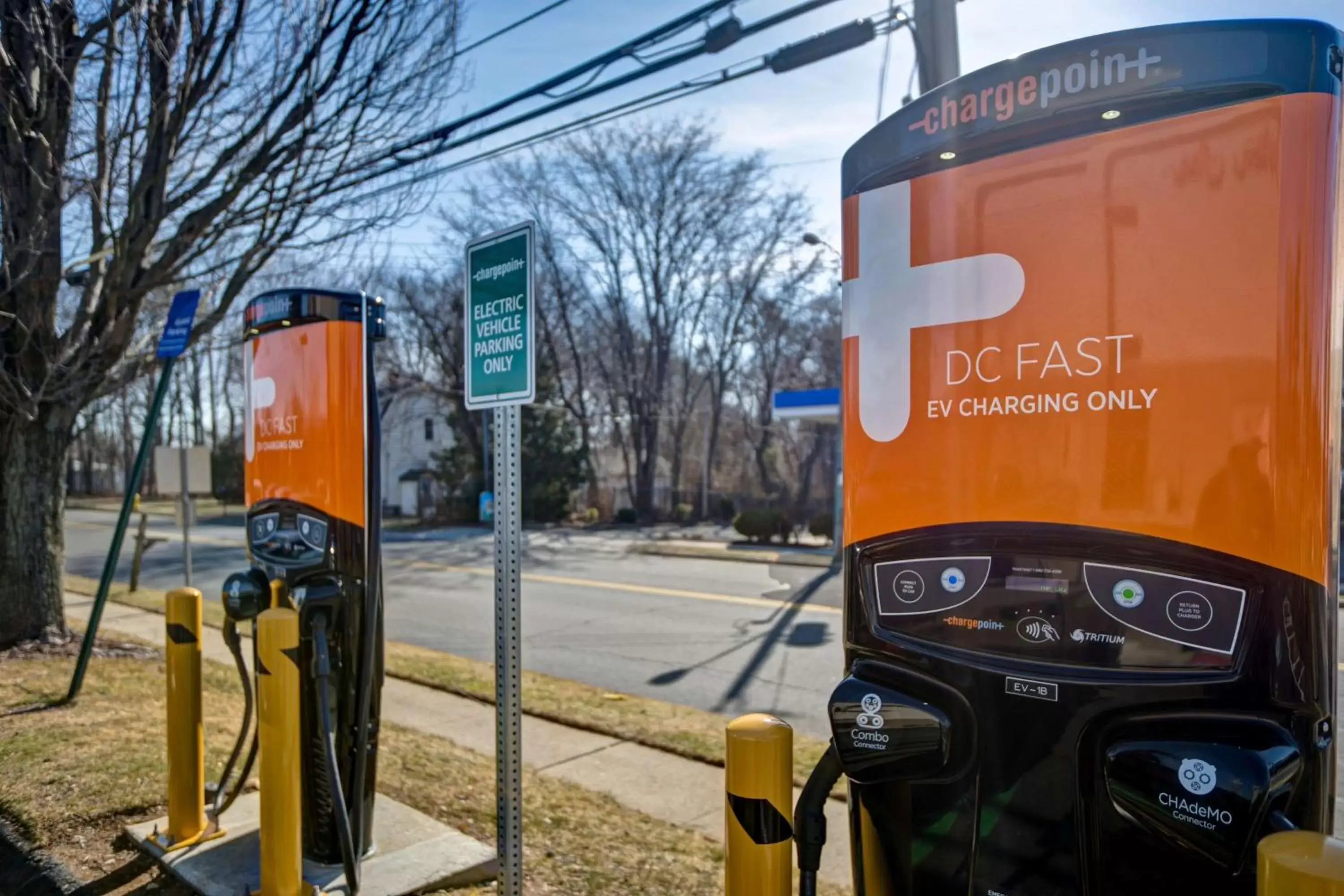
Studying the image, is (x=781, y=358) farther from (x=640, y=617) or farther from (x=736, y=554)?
(x=640, y=617)

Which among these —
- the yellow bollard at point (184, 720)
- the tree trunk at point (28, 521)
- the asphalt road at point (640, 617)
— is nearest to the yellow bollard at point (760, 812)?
the yellow bollard at point (184, 720)

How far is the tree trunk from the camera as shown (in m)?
7.24

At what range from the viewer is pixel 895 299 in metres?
2.17

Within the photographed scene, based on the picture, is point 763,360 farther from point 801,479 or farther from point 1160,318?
point 1160,318

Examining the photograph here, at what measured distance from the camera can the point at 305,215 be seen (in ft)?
24.5

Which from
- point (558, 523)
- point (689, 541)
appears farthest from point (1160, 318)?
point (558, 523)

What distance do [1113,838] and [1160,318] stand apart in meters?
1.03

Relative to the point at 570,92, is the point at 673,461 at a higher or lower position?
lower

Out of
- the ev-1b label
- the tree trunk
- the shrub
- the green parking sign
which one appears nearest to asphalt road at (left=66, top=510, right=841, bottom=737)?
the tree trunk

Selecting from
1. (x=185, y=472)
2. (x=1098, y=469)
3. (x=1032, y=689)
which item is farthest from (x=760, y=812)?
(x=185, y=472)

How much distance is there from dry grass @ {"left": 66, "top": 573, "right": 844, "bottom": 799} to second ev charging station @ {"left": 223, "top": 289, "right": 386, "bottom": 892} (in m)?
2.03

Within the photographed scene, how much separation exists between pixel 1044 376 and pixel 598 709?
16.9 feet

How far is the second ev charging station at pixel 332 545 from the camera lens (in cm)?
372

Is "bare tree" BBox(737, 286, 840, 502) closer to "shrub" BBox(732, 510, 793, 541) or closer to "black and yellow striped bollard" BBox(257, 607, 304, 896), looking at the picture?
"shrub" BBox(732, 510, 793, 541)
